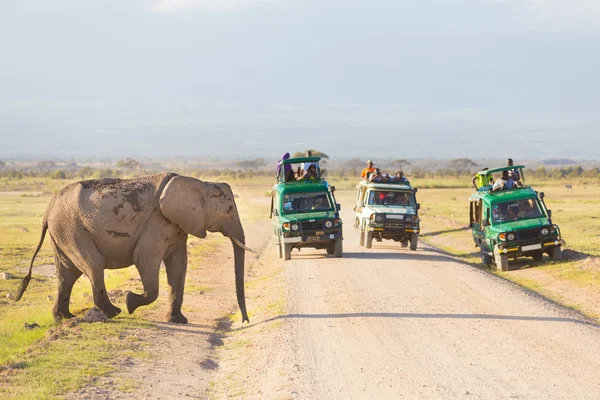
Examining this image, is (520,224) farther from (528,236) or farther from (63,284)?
(63,284)

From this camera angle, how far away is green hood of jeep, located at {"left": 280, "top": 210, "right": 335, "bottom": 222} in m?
27.2

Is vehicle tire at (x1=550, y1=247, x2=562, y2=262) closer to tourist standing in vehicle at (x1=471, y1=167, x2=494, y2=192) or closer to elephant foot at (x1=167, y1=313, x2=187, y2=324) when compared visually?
tourist standing in vehicle at (x1=471, y1=167, x2=494, y2=192)

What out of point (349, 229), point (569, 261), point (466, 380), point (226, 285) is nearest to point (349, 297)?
point (226, 285)

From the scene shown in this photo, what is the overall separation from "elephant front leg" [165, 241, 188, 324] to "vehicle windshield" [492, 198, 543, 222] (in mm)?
A: 11913

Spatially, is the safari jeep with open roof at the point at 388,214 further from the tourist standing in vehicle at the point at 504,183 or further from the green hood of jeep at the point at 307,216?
the tourist standing in vehicle at the point at 504,183

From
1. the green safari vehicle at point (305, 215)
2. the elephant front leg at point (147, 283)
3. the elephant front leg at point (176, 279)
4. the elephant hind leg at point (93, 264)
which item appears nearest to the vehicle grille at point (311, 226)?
the green safari vehicle at point (305, 215)

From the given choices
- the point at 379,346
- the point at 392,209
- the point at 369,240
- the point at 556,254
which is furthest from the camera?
the point at 369,240

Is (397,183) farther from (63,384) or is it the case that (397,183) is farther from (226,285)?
(63,384)

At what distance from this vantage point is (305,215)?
1085 inches

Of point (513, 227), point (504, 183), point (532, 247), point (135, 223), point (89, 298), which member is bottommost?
point (89, 298)

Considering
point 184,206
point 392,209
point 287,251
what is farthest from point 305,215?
point 184,206

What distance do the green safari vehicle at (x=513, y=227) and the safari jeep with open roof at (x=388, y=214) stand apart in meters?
2.73

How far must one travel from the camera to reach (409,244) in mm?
31359

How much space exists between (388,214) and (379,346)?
16041 mm
